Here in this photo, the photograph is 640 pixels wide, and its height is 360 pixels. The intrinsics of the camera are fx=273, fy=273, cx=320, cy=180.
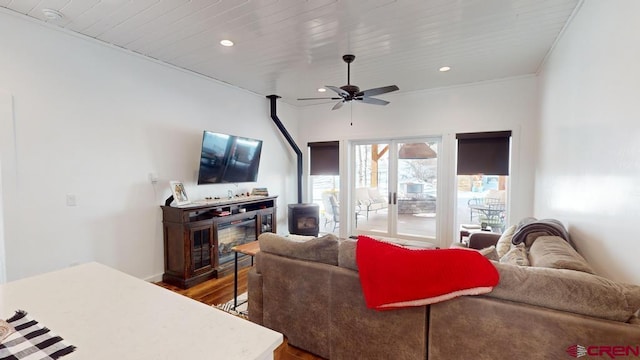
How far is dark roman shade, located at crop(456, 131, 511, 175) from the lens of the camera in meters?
4.38

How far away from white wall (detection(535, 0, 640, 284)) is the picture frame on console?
4.10 metres

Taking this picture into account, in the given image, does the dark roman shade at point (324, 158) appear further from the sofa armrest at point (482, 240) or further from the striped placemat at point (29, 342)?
the striped placemat at point (29, 342)

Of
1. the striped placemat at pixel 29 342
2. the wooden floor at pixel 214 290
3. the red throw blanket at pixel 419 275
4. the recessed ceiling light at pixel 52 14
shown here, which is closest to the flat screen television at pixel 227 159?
the wooden floor at pixel 214 290

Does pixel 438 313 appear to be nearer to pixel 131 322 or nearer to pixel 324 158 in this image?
pixel 131 322

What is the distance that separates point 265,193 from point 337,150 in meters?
1.83

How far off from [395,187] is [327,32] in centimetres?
335

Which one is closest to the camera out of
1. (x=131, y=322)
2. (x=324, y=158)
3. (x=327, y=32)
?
(x=131, y=322)

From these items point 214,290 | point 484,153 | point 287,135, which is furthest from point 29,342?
point 484,153

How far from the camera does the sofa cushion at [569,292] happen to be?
1273 millimetres

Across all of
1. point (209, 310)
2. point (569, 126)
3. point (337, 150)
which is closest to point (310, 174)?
point (337, 150)

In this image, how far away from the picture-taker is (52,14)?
2.47m

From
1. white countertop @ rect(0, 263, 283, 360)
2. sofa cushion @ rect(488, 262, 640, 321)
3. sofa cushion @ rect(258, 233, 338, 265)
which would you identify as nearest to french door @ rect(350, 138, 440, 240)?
sofa cushion @ rect(258, 233, 338, 265)

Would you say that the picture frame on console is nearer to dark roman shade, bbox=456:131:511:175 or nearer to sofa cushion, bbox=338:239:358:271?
sofa cushion, bbox=338:239:358:271

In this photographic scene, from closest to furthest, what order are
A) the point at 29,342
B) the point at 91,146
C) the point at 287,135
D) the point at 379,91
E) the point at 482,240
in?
the point at 29,342
the point at 91,146
the point at 379,91
the point at 482,240
the point at 287,135
